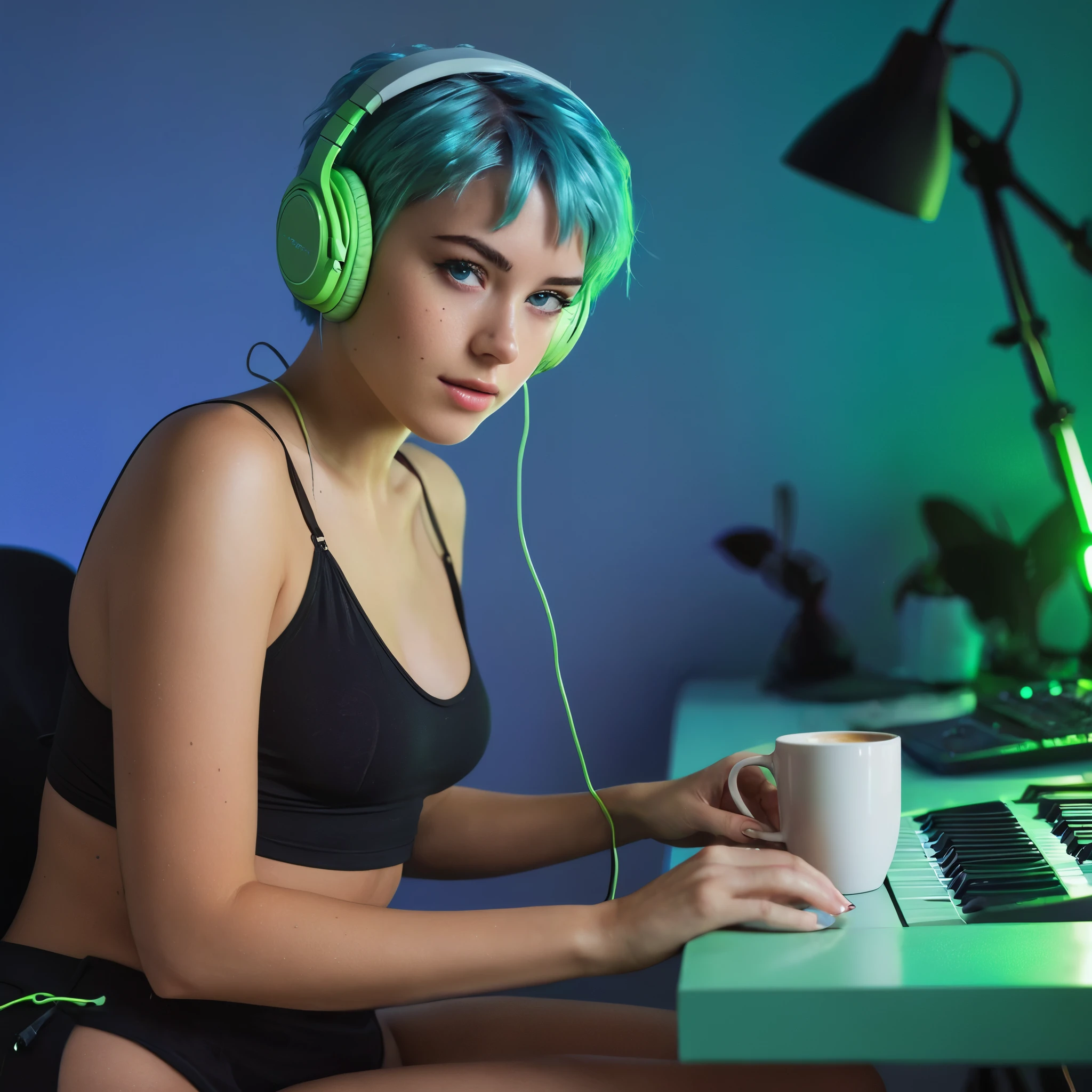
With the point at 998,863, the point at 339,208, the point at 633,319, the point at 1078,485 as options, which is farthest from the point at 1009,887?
the point at 633,319

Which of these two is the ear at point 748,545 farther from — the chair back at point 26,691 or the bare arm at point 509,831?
the chair back at point 26,691

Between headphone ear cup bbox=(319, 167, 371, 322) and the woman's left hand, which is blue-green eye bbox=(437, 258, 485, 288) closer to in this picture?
headphone ear cup bbox=(319, 167, 371, 322)

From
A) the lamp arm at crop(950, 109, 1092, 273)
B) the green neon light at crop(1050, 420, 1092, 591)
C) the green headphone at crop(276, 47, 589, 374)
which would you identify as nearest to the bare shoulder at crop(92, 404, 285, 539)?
the green headphone at crop(276, 47, 589, 374)

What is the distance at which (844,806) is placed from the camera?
0.69 meters

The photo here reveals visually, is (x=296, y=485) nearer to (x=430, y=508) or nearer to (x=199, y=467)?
(x=199, y=467)

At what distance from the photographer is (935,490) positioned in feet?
5.83

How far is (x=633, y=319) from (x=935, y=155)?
1.82 ft

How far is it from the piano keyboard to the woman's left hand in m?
0.11

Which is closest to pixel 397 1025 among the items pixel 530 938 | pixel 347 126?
pixel 530 938

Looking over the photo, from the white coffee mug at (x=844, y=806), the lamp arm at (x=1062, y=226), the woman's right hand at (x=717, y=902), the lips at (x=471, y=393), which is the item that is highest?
the lamp arm at (x=1062, y=226)

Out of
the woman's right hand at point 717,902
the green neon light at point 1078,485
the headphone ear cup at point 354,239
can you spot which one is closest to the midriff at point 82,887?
the woman's right hand at point 717,902

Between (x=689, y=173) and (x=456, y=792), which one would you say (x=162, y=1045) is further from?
(x=689, y=173)

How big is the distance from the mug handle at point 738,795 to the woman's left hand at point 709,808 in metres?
0.04

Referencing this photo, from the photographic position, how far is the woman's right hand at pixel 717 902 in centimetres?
65
